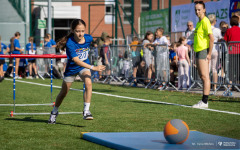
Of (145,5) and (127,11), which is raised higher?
(145,5)

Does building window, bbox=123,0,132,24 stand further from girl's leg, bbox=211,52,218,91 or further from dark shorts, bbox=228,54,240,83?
dark shorts, bbox=228,54,240,83

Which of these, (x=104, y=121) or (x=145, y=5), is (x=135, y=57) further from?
(x=104, y=121)

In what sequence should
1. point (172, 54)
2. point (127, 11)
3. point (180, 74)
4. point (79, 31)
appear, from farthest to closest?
1. point (127, 11)
2. point (172, 54)
3. point (180, 74)
4. point (79, 31)

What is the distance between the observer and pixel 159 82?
55.4ft

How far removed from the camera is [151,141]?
604 centimetres

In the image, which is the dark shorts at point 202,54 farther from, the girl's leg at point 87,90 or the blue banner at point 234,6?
the blue banner at point 234,6

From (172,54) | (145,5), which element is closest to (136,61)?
(172,54)

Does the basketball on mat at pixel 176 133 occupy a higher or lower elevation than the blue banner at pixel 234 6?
lower

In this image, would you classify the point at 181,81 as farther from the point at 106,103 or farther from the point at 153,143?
the point at 153,143

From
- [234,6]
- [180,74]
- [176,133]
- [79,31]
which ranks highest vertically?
[234,6]

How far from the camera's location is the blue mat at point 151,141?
5.66 meters

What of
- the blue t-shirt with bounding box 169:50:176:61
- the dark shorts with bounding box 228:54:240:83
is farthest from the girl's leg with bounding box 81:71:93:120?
the blue t-shirt with bounding box 169:50:176:61

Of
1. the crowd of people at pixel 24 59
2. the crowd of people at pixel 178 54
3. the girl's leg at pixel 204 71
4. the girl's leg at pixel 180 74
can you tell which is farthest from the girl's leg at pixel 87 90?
the crowd of people at pixel 24 59

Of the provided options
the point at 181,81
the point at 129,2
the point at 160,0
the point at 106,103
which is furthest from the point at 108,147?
the point at 129,2
